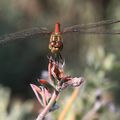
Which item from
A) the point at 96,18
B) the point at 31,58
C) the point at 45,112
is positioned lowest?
the point at 31,58

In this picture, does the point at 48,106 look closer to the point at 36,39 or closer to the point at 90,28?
the point at 90,28

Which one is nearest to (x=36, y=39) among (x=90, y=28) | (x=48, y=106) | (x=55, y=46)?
(x=90, y=28)

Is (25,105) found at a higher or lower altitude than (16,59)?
higher

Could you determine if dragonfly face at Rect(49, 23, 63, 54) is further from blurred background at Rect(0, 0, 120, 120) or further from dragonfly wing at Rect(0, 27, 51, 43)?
blurred background at Rect(0, 0, 120, 120)

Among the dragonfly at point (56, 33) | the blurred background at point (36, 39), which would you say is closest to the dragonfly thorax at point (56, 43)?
the dragonfly at point (56, 33)

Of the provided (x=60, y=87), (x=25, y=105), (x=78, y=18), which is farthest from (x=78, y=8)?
(x=60, y=87)

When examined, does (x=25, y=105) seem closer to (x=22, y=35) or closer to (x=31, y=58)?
(x=22, y=35)

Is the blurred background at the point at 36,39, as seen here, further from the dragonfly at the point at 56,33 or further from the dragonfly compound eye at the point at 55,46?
the dragonfly compound eye at the point at 55,46

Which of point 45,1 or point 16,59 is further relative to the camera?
point 45,1
